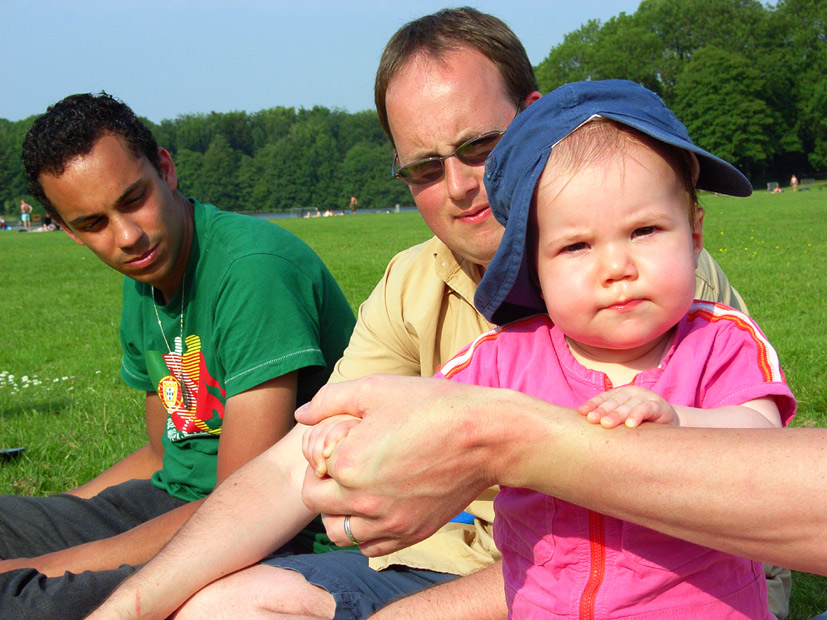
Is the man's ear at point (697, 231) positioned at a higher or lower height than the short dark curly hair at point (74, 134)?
lower

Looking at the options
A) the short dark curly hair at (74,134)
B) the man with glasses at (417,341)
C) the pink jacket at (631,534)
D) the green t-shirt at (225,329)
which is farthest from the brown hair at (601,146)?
the short dark curly hair at (74,134)

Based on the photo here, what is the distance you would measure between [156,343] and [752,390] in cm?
264

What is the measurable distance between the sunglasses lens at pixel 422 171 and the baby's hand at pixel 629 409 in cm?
143

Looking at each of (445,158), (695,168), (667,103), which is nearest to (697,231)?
(695,168)

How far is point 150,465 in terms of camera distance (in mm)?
3957

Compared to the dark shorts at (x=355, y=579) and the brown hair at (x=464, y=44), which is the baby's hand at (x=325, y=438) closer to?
the dark shorts at (x=355, y=579)

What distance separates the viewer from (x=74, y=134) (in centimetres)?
342

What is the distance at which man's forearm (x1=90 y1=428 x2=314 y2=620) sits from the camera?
7.64ft

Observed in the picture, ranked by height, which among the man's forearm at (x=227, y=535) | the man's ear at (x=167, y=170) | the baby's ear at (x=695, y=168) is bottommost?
the man's forearm at (x=227, y=535)

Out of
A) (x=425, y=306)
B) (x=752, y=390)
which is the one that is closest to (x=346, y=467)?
(x=752, y=390)

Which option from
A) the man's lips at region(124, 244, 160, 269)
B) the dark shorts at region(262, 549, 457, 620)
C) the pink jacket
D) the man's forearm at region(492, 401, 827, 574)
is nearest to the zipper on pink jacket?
the pink jacket

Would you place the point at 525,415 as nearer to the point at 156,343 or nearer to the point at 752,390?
the point at 752,390

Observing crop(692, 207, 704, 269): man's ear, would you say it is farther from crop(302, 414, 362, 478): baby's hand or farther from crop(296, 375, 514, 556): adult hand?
crop(302, 414, 362, 478): baby's hand

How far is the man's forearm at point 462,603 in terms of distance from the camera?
238 cm
